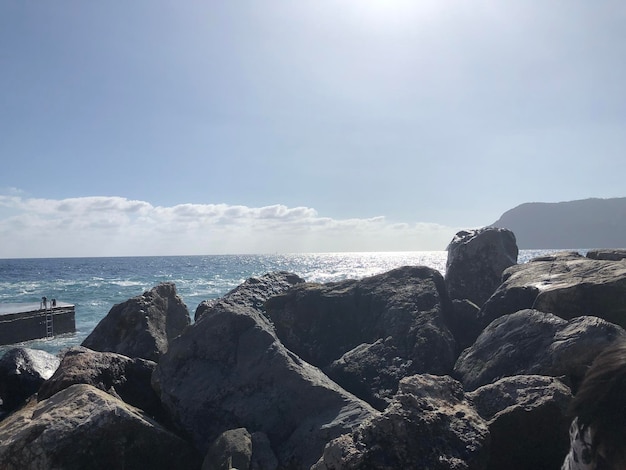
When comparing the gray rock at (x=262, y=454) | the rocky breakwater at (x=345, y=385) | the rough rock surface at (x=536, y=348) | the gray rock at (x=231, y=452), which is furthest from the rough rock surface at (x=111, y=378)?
the rough rock surface at (x=536, y=348)

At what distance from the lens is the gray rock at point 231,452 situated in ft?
15.7

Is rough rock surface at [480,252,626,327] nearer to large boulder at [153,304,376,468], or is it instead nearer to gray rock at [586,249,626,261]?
gray rock at [586,249,626,261]

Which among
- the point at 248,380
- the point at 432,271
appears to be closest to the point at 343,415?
the point at 248,380

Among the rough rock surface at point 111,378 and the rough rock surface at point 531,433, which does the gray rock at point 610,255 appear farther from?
the rough rock surface at point 111,378

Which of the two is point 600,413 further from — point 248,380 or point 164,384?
point 164,384

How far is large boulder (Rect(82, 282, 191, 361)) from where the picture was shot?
29.8ft

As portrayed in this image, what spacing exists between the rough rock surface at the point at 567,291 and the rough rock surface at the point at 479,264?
2.51 m

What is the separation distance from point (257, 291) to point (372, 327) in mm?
2890

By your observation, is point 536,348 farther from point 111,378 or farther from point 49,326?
point 49,326

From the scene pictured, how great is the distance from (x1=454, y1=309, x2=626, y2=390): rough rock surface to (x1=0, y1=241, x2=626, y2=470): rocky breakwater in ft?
0.06

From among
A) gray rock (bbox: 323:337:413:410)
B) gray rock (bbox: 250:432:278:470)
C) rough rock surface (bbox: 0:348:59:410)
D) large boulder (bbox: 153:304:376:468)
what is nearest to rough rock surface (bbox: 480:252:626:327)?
gray rock (bbox: 323:337:413:410)

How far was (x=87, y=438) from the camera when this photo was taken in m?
4.91

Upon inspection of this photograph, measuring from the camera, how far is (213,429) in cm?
569

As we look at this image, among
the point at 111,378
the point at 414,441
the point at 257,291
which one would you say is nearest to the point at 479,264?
the point at 257,291
